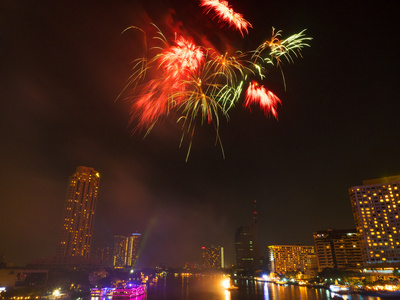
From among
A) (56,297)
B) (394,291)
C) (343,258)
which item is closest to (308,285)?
(343,258)

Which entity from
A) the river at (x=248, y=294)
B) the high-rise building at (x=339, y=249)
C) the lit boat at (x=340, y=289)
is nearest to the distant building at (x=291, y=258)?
the high-rise building at (x=339, y=249)

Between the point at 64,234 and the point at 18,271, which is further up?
the point at 64,234

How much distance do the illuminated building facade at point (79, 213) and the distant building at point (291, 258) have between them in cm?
11341

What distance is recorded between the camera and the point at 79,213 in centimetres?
11175

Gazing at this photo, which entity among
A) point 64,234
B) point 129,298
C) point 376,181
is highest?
point 376,181

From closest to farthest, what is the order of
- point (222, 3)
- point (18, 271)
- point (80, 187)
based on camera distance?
point (222, 3)
point (18, 271)
point (80, 187)

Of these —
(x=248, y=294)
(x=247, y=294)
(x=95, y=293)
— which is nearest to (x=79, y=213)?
(x=95, y=293)

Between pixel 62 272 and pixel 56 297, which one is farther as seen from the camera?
pixel 62 272

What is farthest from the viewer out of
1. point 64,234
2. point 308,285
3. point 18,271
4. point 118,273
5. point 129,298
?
point 118,273

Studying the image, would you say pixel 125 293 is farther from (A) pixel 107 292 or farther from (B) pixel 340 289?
(B) pixel 340 289

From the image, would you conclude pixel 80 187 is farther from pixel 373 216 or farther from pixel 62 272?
pixel 373 216

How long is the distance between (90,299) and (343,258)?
326 feet

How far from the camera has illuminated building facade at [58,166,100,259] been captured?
105562mm

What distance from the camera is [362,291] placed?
63.9m
